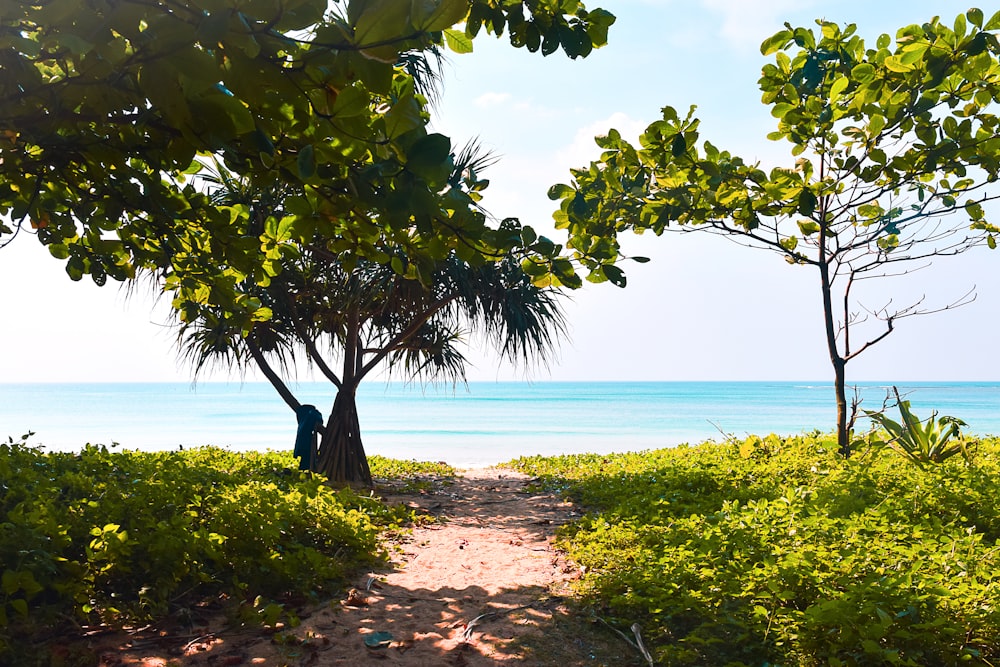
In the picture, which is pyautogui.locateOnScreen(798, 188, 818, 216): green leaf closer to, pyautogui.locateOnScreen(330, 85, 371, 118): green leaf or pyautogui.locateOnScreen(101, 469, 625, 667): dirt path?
pyautogui.locateOnScreen(101, 469, 625, 667): dirt path

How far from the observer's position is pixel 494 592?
3.78 m

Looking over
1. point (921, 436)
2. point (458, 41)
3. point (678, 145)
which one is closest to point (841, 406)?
point (921, 436)

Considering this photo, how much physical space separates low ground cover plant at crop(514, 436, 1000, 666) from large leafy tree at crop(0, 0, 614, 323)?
1.73m

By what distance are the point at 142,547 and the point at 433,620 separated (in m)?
1.48

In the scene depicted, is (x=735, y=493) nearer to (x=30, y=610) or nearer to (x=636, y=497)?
(x=636, y=497)

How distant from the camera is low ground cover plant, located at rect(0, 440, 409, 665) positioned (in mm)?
2809

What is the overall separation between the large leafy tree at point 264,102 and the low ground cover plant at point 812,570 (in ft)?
5.68

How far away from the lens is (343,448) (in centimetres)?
755

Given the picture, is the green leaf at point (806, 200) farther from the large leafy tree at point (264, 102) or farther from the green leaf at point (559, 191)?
the large leafy tree at point (264, 102)

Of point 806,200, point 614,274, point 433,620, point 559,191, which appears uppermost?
point 806,200

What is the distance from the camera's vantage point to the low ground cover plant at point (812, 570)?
254 centimetres

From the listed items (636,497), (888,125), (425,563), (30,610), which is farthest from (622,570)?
(888,125)

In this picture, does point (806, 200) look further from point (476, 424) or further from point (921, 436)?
point (476, 424)

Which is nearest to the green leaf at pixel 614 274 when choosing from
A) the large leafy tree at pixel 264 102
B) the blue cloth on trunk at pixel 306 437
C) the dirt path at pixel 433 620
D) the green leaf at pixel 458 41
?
the large leafy tree at pixel 264 102
